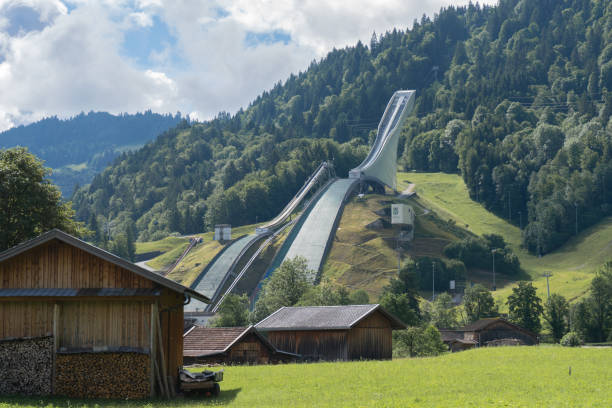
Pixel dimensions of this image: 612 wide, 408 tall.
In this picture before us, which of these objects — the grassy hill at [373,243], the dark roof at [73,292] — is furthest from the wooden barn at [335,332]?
the grassy hill at [373,243]

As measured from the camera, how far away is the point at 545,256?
148 metres

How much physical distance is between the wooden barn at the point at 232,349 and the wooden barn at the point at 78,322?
20134 millimetres

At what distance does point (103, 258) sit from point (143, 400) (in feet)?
16.2

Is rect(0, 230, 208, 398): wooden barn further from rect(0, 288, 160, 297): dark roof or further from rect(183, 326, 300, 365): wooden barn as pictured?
rect(183, 326, 300, 365): wooden barn

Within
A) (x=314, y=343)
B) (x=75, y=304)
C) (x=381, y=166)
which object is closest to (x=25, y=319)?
(x=75, y=304)

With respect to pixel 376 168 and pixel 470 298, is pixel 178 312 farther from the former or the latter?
pixel 376 168

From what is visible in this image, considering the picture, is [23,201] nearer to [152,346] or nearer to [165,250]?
[152,346]

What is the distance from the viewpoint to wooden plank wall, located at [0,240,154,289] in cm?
2630

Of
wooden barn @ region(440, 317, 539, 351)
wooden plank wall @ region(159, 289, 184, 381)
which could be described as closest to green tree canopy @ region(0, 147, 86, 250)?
wooden plank wall @ region(159, 289, 184, 381)

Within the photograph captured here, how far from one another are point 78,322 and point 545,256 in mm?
133139

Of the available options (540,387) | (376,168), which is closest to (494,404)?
(540,387)

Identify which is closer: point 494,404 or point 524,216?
point 494,404

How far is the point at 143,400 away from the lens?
25047mm

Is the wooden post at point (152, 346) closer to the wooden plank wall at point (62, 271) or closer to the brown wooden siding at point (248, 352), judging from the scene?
the wooden plank wall at point (62, 271)
